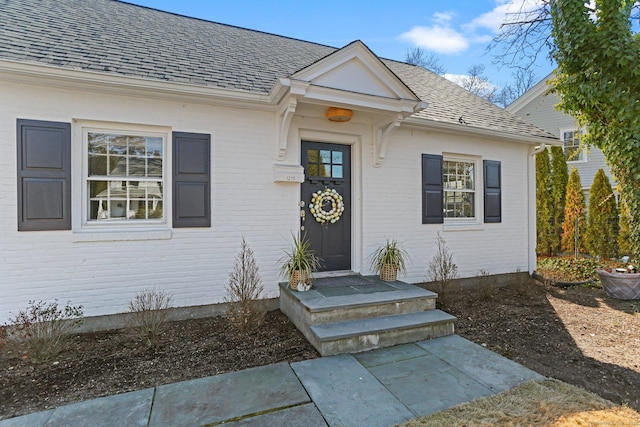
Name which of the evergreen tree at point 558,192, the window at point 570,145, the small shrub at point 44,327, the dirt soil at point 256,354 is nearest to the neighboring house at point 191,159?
the small shrub at point 44,327

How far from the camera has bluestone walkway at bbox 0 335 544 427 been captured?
2.29 m

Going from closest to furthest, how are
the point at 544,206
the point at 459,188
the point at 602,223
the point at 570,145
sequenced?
the point at 459,188 → the point at 602,223 → the point at 544,206 → the point at 570,145

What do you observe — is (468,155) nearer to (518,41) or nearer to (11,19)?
(518,41)

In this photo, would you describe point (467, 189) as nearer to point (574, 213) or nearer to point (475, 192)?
point (475, 192)

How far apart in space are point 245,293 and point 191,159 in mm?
1973

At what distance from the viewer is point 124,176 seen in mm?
4176

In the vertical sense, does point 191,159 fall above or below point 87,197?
above

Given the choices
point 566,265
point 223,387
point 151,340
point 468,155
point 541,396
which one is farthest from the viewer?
point 566,265

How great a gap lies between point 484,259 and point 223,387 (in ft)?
18.1

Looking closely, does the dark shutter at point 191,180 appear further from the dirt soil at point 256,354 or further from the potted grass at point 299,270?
the dirt soil at point 256,354

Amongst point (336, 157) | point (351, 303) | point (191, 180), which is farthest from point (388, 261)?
point (191, 180)

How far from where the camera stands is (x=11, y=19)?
448 centimetres

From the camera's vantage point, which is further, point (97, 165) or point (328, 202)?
point (328, 202)

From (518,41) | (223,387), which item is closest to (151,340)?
(223,387)
